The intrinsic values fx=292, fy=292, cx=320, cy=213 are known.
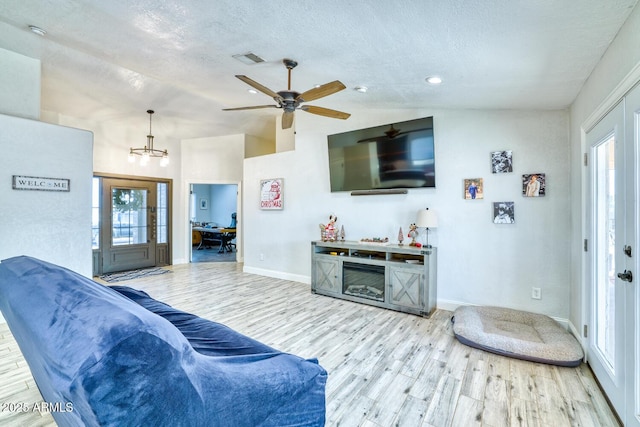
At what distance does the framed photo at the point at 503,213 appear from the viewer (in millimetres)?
3452

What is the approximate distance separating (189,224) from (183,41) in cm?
522

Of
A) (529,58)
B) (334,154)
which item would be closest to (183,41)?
(334,154)

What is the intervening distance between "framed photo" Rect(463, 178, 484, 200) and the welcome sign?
519 cm

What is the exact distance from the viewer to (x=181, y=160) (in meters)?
7.11

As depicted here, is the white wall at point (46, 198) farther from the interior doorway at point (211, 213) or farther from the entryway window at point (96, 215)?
the interior doorway at point (211, 213)

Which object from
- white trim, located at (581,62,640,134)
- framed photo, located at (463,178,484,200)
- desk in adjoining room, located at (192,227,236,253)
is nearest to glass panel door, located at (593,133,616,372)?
white trim, located at (581,62,640,134)

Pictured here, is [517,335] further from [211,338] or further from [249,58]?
[249,58]

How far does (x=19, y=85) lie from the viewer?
3.59m

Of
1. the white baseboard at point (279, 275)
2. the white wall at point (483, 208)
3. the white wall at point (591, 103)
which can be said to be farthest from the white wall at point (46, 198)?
the white wall at point (591, 103)

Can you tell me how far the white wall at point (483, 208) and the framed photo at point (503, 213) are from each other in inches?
2.2

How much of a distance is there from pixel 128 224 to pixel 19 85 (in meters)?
3.29

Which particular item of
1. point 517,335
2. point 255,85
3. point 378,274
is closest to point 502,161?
point 517,335

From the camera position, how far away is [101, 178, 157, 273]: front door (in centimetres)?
594

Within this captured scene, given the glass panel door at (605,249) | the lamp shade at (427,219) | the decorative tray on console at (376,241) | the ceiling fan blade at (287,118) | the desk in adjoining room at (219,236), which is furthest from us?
the desk in adjoining room at (219,236)
